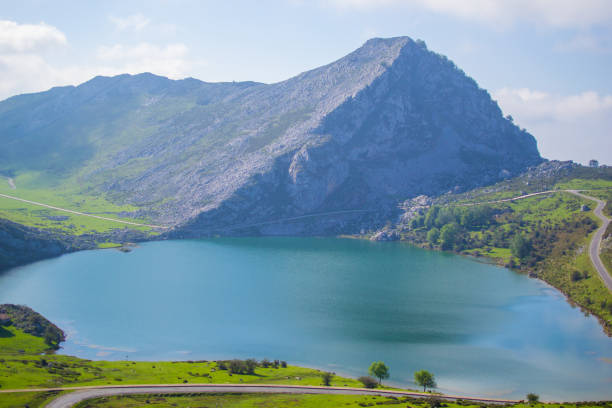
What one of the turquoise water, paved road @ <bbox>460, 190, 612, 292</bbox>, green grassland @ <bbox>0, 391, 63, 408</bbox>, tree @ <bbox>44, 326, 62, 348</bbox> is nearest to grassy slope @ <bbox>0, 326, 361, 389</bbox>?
green grassland @ <bbox>0, 391, 63, 408</bbox>

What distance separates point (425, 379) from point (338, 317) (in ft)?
117

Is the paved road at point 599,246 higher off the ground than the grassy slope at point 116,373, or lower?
higher

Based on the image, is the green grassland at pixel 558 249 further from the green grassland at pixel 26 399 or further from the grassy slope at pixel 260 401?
the green grassland at pixel 26 399

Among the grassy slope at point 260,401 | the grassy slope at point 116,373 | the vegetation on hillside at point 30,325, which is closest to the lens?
the grassy slope at point 260,401

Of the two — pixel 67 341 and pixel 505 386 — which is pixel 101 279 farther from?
pixel 505 386

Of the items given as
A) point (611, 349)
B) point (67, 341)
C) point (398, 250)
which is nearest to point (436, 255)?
point (398, 250)

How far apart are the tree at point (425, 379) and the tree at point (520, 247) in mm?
104435

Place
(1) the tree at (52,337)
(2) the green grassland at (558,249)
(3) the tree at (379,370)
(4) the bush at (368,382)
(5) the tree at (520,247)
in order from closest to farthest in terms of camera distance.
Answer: (4) the bush at (368,382), (3) the tree at (379,370), (1) the tree at (52,337), (2) the green grassland at (558,249), (5) the tree at (520,247)

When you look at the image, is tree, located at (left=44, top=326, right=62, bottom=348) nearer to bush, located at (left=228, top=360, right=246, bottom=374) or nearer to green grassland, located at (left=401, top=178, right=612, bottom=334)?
bush, located at (left=228, top=360, right=246, bottom=374)

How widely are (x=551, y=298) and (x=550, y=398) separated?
192ft

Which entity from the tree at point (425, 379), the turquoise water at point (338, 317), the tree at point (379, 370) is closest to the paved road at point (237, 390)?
the tree at point (425, 379)

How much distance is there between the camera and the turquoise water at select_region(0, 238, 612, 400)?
88188mm

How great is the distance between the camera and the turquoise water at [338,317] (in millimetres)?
88188

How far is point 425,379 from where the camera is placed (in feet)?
255
